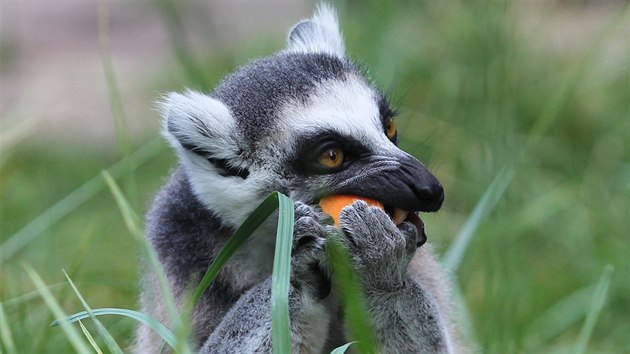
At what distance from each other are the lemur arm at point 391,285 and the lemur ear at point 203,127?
1.91ft

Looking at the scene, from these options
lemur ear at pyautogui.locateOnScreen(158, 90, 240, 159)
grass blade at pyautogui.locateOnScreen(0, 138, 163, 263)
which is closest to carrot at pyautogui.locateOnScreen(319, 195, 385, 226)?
lemur ear at pyautogui.locateOnScreen(158, 90, 240, 159)

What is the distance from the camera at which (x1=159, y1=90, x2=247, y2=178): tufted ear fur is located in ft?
10.9

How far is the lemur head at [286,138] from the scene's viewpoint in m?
3.16

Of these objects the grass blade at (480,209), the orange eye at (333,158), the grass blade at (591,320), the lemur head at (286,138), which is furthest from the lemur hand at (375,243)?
the grass blade at (480,209)

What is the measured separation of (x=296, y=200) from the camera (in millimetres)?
3199

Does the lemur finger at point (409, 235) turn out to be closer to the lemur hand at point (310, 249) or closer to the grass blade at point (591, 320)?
the lemur hand at point (310, 249)

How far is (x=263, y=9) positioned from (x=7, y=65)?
278 cm

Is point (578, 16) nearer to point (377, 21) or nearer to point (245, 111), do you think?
point (377, 21)

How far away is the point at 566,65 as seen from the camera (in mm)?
7652

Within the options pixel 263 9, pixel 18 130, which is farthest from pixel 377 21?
pixel 263 9

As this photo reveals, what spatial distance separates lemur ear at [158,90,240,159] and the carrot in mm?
419

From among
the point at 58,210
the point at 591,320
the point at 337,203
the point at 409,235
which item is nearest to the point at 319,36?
the point at 337,203

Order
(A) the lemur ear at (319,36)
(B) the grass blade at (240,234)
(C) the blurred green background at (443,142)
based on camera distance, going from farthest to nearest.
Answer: (C) the blurred green background at (443,142)
(A) the lemur ear at (319,36)
(B) the grass blade at (240,234)

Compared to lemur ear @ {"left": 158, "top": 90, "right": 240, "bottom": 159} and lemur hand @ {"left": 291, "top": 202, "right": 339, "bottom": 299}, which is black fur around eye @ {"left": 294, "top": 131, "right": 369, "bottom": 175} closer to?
lemur hand @ {"left": 291, "top": 202, "right": 339, "bottom": 299}
